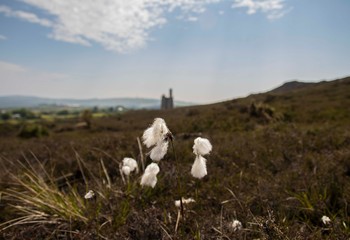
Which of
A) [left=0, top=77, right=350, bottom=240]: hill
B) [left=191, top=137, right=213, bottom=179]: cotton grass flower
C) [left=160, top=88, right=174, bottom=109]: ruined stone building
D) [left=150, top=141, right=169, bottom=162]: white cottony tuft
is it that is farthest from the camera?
[left=160, top=88, right=174, bottom=109]: ruined stone building

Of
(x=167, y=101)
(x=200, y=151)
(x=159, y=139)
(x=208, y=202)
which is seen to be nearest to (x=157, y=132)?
(x=159, y=139)

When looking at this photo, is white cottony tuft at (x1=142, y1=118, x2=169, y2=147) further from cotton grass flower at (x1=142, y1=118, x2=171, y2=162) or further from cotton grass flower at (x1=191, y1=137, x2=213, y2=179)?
cotton grass flower at (x1=191, y1=137, x2=213, y2=179)

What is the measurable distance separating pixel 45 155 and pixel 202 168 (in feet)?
22.2

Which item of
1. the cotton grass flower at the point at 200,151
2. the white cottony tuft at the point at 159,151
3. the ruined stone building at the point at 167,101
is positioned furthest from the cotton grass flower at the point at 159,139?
the ruined stone building at the point at 167,101

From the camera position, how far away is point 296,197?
13.0ft

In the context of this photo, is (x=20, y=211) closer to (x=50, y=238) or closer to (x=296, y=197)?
(x=50, y=238)

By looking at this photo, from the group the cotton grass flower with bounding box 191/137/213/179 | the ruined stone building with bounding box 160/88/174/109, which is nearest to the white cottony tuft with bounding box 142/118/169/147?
the cotton grass flower with bounding box 191/137/213/179

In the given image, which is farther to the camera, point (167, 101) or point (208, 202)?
point (167, 101)

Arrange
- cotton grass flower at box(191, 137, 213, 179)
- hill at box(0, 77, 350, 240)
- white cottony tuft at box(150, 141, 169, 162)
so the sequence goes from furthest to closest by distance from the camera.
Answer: hill at box(0, 77, 350, 240) → cotton grass flower at box(191, 137, 213, 179) → white cottony tuft at box(150, 141, 169, 162)

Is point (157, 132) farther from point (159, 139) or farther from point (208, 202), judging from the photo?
point (208, 202)

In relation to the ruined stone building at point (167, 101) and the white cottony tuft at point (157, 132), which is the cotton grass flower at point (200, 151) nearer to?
the white cottony tuft at point (157, 132)

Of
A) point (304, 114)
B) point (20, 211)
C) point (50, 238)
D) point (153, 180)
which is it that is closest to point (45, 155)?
point (20, 211)

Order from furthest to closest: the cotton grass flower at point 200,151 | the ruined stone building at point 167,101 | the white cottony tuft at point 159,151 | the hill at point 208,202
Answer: the ruined stone building at point 167,101
the hill at point 208,202
the cotton grass flower at point 200,151
the white cottony tuft at point 159,151

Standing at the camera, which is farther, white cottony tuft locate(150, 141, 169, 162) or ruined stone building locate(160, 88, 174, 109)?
ruined stone building locate(160, 88, 174, 109)
